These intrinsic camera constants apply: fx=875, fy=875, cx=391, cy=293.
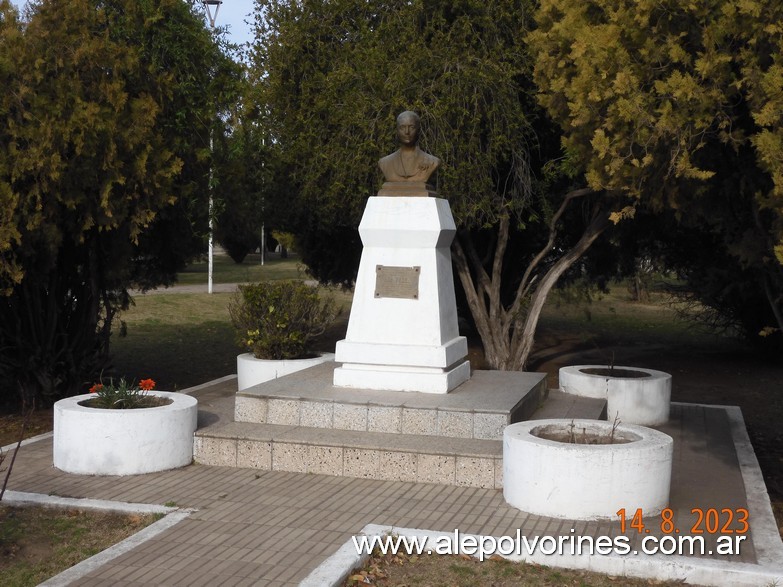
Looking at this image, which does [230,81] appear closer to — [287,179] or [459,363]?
[287,179]

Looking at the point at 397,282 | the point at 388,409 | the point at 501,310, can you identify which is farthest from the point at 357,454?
the point at 501,310

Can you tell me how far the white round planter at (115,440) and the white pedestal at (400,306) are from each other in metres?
2.15

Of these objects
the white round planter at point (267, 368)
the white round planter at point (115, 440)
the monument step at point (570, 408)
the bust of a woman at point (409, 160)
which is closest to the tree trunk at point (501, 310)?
the monument step at point (570, 408)

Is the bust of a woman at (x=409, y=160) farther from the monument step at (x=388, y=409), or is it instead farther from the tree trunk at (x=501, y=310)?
the tree trunk at (x=501, y=310)

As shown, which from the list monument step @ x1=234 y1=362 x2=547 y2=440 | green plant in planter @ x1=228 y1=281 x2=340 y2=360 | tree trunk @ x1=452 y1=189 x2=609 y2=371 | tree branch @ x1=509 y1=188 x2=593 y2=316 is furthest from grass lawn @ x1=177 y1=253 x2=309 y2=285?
monument step @ x1=234 y1=362 x2=547 y2=440

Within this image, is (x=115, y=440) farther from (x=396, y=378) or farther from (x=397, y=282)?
(x=397, y=282)

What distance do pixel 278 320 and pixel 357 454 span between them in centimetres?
406

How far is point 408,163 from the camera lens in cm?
949

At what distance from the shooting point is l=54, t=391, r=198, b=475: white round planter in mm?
7266

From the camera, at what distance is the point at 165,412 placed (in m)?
7.45

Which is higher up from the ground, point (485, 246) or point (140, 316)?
point (485, 246)

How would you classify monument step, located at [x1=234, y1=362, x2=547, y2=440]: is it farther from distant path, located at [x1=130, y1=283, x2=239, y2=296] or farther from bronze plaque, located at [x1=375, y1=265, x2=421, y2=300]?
distant path, located at [x1=130, y1=283, x2=239, y2=296]

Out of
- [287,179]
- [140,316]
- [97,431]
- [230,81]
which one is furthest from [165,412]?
[140,316]

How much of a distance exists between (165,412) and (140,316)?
1607 centimetres
